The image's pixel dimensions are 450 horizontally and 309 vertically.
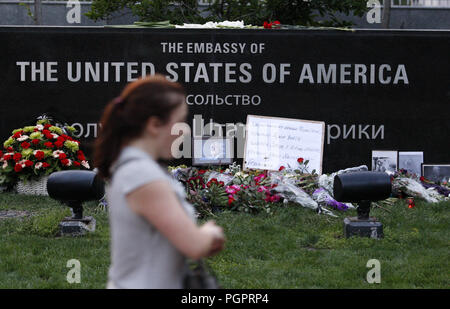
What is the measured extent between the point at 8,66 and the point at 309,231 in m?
5.41

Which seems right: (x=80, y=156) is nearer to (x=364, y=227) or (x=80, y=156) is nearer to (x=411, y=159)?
(x=364, y=227)

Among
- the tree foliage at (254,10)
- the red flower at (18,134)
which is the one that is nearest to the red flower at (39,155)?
the red flower at (18,134)

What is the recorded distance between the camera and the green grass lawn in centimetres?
594

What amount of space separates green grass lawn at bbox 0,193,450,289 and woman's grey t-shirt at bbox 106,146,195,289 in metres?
3.11

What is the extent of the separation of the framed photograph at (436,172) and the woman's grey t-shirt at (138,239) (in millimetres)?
8433

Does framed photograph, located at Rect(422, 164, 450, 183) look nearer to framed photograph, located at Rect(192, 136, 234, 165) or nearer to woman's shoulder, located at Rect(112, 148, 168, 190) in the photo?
framed photograph, located at Rect(192, 136, 234, 165)

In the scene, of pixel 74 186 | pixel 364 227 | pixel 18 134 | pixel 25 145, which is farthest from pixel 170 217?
pixel 18 134

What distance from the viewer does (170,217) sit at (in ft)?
8.33

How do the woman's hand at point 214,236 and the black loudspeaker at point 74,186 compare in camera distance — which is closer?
the woman's hand at point 214,236

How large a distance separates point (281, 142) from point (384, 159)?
158 cm

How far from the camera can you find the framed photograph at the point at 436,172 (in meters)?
10.6

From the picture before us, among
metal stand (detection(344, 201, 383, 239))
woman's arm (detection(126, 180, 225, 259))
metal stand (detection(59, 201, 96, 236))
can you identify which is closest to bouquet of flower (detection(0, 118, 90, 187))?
metal stand (detection(59, 201, 96, 236))

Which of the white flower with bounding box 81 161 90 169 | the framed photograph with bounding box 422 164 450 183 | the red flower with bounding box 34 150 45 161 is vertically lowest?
the framed photograph with bounding box 422 164 450 183

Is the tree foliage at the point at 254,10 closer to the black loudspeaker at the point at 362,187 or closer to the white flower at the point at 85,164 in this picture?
the white flower at the point at 85,164
